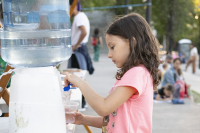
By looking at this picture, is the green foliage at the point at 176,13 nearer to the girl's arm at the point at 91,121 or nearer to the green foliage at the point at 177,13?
the green foliage at the point at 177,13

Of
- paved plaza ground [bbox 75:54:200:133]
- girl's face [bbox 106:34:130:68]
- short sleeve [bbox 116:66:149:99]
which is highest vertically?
girl's face [bbox 106:34:130:68]

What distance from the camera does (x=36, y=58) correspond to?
5.43 feet

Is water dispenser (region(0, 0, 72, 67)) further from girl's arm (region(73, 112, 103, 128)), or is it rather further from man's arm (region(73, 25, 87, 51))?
man's arm (region(73, 25, 87, 51))

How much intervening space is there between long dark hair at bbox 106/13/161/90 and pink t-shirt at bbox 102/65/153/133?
52 millimetres

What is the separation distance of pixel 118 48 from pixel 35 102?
568mm

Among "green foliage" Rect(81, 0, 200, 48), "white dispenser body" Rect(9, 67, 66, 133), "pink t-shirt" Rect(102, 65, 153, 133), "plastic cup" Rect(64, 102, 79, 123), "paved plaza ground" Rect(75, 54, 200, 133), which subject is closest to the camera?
"white dispenser body" Rect(9, 67, 66, 133)

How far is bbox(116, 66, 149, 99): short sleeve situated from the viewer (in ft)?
4.62

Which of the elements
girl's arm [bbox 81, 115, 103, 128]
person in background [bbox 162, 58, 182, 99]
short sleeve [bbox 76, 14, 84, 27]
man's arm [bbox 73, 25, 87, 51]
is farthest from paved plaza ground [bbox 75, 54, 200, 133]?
girl's arm [bbox 81, 115, 103, 128]

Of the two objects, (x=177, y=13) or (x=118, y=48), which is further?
(x=177, y=13)

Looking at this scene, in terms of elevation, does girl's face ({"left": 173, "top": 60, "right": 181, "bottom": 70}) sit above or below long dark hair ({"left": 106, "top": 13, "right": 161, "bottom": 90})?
below

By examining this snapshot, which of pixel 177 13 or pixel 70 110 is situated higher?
pixel 177 13

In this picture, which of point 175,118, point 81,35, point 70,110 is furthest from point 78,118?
point 175,118

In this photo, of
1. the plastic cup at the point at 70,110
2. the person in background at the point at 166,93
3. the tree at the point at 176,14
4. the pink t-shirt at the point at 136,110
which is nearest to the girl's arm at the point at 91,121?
the plastic cup at the point at 70,110

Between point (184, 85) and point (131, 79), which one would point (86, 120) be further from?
point (184, 85)
